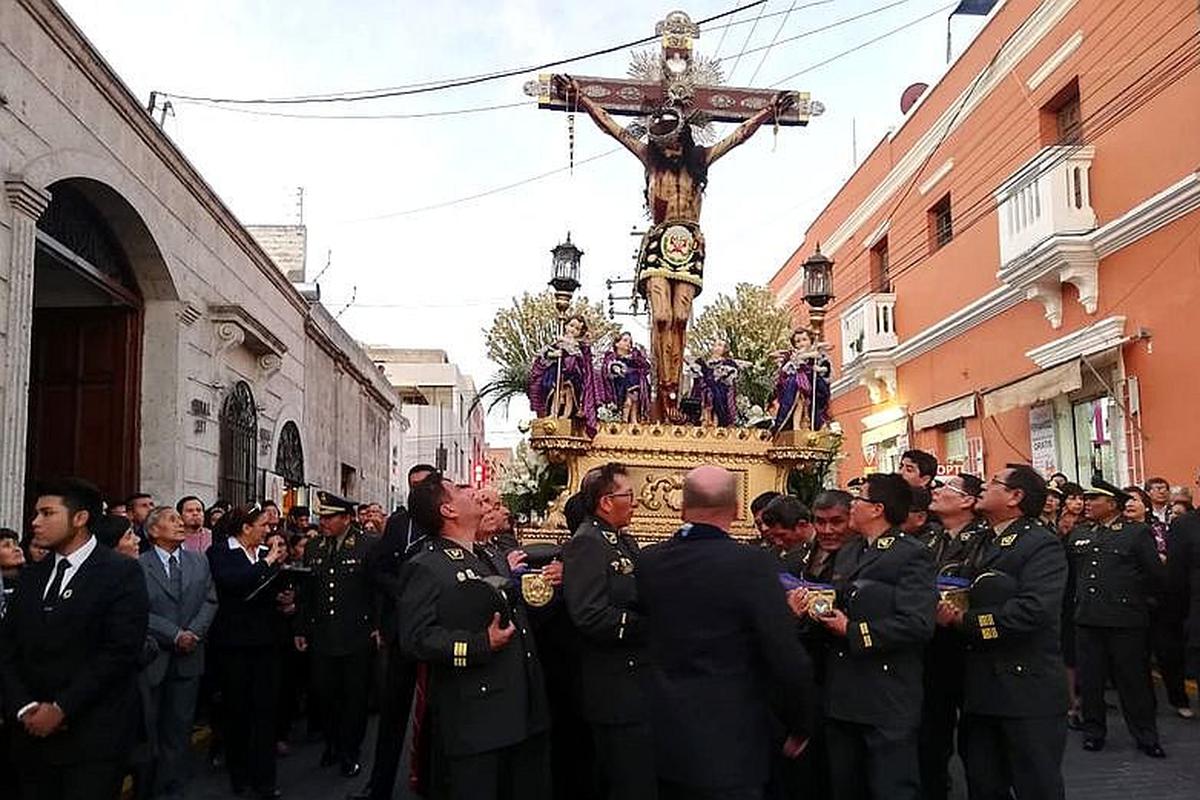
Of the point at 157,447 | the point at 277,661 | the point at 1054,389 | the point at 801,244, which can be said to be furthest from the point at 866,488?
the point at 801,244

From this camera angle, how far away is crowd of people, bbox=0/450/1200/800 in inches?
143

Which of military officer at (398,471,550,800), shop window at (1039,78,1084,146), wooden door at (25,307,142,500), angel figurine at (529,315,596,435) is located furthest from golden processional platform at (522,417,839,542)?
shop window at (1039,78,1084,146)

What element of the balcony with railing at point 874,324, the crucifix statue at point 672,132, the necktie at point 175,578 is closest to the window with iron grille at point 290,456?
the crucifix statue at point 672,132

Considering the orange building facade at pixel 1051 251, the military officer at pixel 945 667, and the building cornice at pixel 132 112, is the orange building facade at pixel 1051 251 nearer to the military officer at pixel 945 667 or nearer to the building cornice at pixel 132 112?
the military officer at pixel 945 667

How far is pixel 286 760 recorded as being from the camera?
7.22m

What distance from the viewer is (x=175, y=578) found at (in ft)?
19.7

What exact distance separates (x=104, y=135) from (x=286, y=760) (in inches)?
210

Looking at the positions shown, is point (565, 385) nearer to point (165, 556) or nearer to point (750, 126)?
point (750, 126)

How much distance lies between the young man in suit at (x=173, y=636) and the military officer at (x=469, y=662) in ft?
7.59

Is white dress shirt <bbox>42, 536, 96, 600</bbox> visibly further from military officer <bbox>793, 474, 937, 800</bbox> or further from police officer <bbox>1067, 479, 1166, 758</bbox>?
police officer <bbox>1067, 479, 1166, 758</bbox>

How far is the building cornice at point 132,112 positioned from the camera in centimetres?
769

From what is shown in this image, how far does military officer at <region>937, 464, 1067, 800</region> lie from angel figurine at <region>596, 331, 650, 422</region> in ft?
18.5

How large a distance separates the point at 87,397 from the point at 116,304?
990 millimetres

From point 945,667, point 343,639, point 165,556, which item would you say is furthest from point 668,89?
point 945,667
